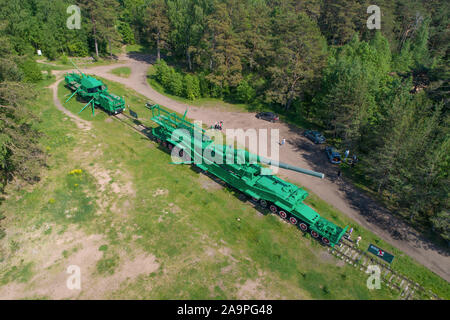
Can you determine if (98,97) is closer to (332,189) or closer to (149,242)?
(149,242)

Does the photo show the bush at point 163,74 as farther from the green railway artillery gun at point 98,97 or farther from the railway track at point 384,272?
the railway track at point 384,272

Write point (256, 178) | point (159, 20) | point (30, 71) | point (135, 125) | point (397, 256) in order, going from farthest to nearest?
1. point (159, 20)
2. point (30, 71)
3. point (135, 125)
4. point (256, 178)
5. point (397, 256)

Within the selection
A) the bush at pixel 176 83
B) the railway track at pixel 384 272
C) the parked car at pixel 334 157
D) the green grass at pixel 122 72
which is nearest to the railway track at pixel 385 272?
the railway track at pixel 384 272

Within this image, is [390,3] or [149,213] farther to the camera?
[390,3]

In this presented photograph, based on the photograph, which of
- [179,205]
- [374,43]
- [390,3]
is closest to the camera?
[179,205]

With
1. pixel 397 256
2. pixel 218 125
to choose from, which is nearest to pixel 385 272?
pixel 397 256

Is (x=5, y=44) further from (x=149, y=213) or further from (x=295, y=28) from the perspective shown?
(x=295, y=28)

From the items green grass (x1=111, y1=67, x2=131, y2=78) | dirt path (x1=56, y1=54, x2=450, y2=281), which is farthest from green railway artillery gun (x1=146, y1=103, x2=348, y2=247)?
green grass (x1=111, y1=67, x2=131, y2=78)

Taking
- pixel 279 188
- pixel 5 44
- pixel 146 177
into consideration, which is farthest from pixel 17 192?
pixel 279 188
